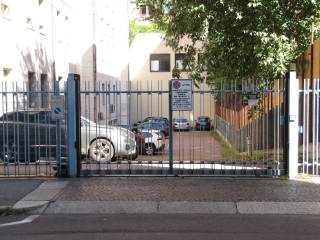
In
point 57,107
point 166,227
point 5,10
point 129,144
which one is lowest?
point 166,227

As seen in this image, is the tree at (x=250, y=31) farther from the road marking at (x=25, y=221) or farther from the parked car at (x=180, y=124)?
the road marking at (x=25, y=221)

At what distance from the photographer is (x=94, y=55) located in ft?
107

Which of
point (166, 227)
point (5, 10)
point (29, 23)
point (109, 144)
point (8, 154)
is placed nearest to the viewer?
point (166, 227)

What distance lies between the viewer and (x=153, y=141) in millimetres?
12508

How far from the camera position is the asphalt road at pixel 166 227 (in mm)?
7242

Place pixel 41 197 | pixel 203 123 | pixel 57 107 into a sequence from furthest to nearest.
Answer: pixel 203 123 < pixel 57 107 < pixel 41 197

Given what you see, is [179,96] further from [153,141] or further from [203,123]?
[203,123]

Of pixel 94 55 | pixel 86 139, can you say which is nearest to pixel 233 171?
pixel 86 139

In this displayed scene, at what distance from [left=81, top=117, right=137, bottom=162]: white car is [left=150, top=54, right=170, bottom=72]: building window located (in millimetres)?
39392

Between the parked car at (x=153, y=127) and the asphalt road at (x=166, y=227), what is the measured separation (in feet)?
12.1

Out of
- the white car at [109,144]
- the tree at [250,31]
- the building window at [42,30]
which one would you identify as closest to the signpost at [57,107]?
the white car at [109,144]

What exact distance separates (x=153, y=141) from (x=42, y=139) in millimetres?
2601

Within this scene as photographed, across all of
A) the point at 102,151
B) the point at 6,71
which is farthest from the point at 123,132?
the point at 6,71

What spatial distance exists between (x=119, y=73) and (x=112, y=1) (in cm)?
619
